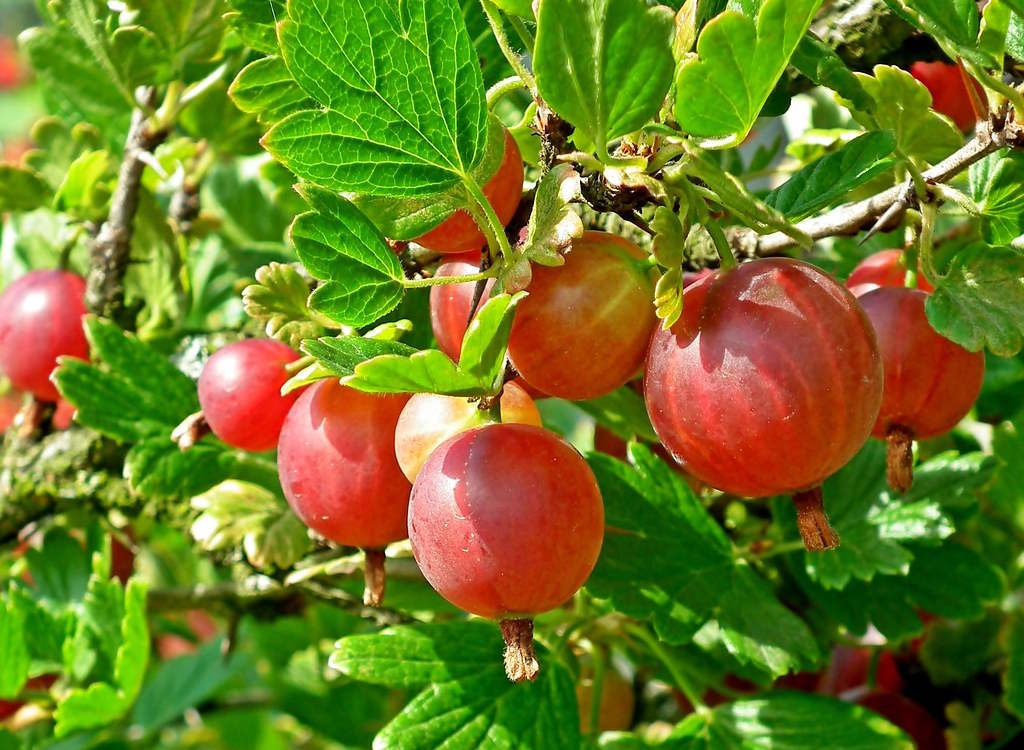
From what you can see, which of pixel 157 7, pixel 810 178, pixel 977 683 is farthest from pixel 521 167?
pixel 977 683

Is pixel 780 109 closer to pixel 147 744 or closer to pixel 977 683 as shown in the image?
pixel 977 683

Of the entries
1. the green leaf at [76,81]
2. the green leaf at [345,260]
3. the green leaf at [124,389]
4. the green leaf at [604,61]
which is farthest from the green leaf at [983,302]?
the green leaf at [76,81]

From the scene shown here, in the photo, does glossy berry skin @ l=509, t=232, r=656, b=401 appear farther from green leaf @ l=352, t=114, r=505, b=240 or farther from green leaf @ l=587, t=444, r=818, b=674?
green leaf @ l=587, t=444, r=818, b=674

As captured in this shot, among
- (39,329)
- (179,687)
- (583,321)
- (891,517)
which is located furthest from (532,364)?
(179,687)

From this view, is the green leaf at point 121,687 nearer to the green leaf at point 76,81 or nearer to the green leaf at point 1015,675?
the green leaf at point 76,81

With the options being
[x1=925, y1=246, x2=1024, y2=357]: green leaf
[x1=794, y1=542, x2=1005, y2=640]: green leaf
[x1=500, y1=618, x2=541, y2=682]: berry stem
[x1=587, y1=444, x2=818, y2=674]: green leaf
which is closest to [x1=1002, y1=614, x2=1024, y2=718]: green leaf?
[x1=794, y1=542, x2=1005, y2=640]: green leaf

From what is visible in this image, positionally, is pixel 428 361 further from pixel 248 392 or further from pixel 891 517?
pixel 891 517
